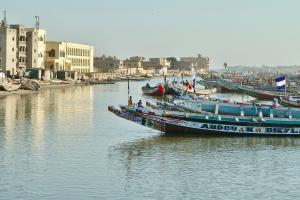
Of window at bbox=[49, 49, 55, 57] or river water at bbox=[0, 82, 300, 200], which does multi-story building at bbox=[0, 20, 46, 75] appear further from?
river water at bbox=[0, 82, 300, 200]

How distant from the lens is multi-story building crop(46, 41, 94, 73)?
341 feet

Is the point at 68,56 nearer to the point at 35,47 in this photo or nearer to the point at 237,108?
the point at 35,47

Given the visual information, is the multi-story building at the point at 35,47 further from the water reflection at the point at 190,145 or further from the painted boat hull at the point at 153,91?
the water reflection at the point at 190,145

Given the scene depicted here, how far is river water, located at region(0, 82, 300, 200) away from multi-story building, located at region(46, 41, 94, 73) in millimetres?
69775

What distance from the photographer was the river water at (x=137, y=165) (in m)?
19.2

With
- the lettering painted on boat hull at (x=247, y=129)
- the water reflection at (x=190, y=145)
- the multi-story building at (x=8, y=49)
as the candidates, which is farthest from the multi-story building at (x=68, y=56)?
the water reflection at (x=190, y=145)

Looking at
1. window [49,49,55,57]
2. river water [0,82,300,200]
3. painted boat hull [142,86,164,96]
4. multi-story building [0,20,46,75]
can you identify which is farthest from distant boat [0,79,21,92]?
window [49,49,55,57]

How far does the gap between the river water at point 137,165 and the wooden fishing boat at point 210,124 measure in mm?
549

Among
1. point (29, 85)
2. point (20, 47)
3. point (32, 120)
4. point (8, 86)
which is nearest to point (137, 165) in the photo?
point (32, 120)

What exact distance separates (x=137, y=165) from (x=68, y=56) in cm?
8938

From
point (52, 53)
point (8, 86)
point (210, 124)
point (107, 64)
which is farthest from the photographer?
point (107, 64)

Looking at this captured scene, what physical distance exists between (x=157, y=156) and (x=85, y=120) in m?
14.7

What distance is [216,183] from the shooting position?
2028cm

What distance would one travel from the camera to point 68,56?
111000 mm
